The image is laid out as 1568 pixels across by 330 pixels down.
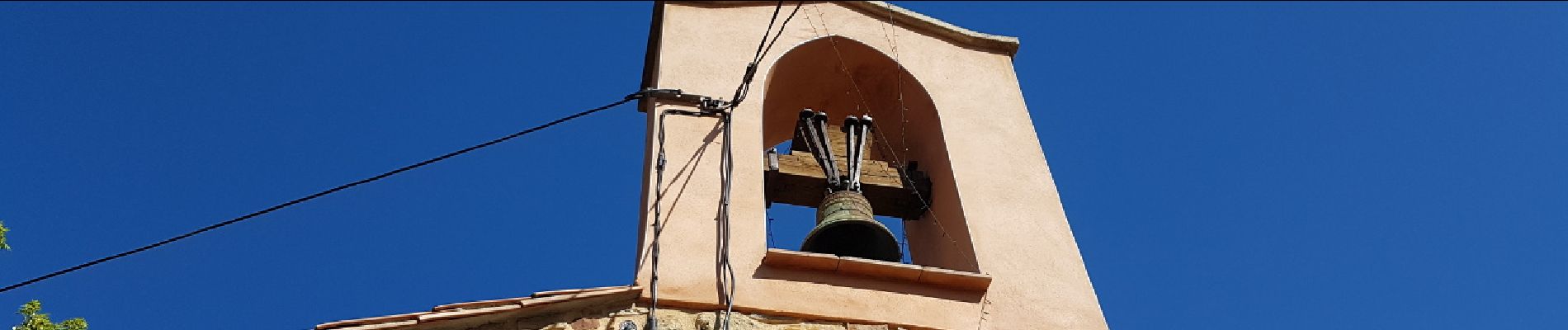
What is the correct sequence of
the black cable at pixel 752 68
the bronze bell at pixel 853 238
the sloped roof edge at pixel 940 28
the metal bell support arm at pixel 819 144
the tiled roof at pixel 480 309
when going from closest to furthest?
1. the tiled roof at pixel 480 309
2. the bronze bell at pixel 853 238
3. the black cable at pixel 752 68
4. the metal bell support arm at pixel 819 144
5. the sloped roof edge at pixel 940 28

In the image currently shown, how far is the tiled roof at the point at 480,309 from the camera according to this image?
5.38 meters

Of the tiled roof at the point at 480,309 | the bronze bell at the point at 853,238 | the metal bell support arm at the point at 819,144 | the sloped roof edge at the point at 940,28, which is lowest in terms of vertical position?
the tiled roof at the point at 480,309

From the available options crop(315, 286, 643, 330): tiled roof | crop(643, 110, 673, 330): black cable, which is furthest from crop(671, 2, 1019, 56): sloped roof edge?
crop(315, 286, 643, 330): tiled roof

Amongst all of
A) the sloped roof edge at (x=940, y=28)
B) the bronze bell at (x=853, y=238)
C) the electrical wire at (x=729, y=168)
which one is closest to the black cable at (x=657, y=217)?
the electrical wire at (x=729, y=168)

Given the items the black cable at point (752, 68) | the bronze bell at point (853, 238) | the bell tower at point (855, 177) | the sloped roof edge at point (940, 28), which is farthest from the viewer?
the sloped roof edge at point (940, 28)

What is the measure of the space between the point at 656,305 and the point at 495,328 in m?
0.59

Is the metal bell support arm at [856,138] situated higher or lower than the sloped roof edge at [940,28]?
lower

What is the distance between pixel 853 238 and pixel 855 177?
2.06 feet

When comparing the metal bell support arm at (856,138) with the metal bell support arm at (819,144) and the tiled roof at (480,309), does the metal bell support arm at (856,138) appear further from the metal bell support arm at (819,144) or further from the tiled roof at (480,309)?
the tiled roof at (480,309)

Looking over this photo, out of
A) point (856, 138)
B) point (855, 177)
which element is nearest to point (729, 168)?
point (855, 177)

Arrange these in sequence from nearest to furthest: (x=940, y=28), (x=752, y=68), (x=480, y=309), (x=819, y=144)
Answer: (x=480, y=309) < (x=752, y=68) < (x=819, y=144) < (x=940, y=28)

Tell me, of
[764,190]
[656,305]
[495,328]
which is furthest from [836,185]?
[495,328]

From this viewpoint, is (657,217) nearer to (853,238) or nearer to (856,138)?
(853,238)

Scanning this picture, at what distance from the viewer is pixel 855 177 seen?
7.08 m
